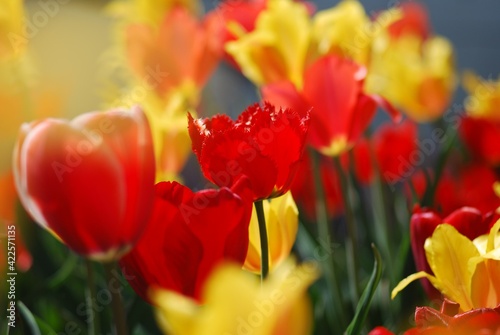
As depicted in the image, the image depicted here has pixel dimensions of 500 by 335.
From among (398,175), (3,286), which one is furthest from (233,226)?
(398,175)

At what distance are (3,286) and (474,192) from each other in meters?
0.38

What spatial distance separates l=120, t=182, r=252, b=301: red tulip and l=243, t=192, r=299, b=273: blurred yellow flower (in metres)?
0.04

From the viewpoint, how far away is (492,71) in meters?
2.07

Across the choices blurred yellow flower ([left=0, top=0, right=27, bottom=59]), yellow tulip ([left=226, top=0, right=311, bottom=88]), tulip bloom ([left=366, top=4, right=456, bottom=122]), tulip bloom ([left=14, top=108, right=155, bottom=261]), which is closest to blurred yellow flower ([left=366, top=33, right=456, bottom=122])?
tulip bloom ([left=366, top=4, right=456, bottom=122])

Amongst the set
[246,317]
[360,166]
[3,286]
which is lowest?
[360,166]

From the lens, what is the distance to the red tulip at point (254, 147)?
1.03 ft

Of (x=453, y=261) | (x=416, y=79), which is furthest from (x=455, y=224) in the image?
(x=416, y=79)

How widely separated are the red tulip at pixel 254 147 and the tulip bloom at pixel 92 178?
0.02 m

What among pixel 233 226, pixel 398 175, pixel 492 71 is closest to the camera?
pixel 233 226

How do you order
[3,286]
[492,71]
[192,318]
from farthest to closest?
[492,71]
[3,286]
[192,318]

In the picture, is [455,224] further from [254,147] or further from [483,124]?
[483,124]

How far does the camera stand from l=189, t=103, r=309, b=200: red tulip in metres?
0.31

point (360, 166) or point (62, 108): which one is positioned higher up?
point (62, 108)

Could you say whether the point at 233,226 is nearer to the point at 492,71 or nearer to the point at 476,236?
the point at 476,236
